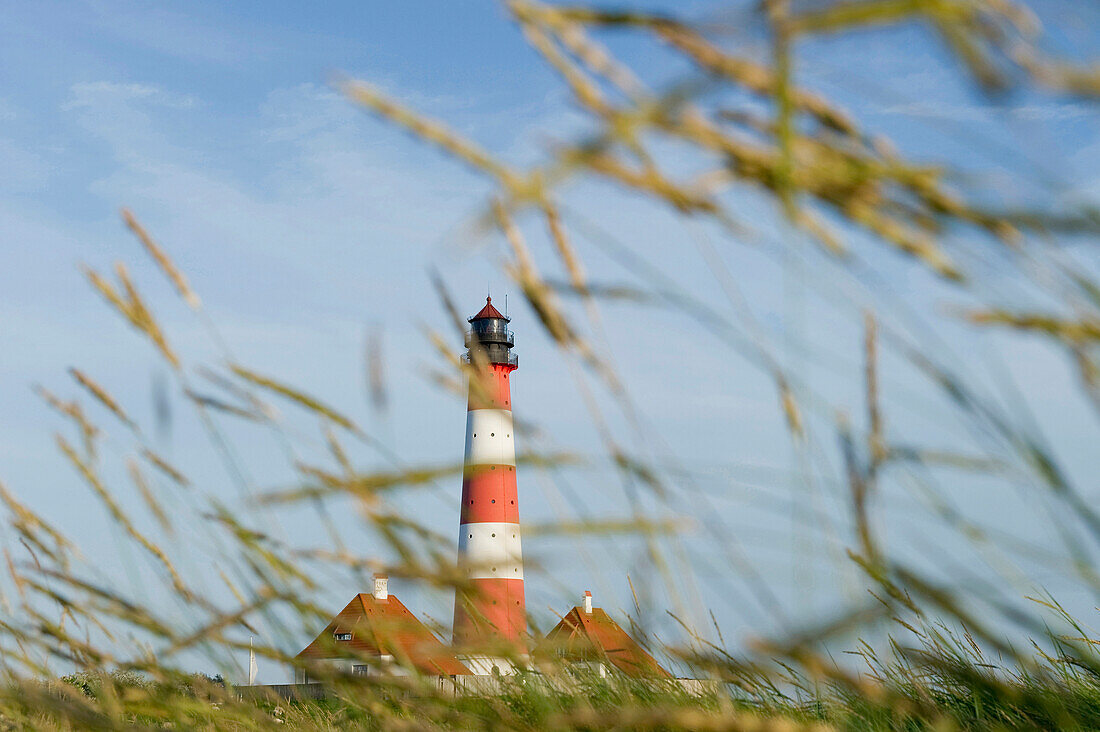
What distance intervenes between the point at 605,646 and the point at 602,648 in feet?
0.57

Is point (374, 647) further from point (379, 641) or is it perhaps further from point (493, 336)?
point (493, 336)

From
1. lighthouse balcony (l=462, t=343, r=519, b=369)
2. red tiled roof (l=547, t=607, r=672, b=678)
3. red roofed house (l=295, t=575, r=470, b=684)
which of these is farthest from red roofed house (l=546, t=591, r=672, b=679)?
lighthouse balcony (l=462, t=343, r=519, b=369)

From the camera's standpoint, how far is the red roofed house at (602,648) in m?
1.85

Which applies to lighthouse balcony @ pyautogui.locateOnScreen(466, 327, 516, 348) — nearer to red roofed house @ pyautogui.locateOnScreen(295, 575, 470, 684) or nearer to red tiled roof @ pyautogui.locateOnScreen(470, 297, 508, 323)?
red tiled roof @ pyautogui.locateOnScreen(470, 297, 508, 323)

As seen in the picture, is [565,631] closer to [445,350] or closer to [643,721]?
[445,350]

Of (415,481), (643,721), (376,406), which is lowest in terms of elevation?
(643,721)

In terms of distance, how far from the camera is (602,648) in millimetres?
2012

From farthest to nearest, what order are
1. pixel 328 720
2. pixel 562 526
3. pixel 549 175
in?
pixel 328 720 → pixel 562 526 → pixel 549 175

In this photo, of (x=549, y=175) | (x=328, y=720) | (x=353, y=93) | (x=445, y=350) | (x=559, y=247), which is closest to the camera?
(x=549, y=175)

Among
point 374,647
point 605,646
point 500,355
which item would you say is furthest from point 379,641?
point 500,355

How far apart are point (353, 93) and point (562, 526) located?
0.53m

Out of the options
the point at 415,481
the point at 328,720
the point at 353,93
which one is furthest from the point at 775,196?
the point at 328,720

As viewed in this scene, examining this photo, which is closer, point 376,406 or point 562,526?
point 562,526

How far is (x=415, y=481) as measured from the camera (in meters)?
0.98
